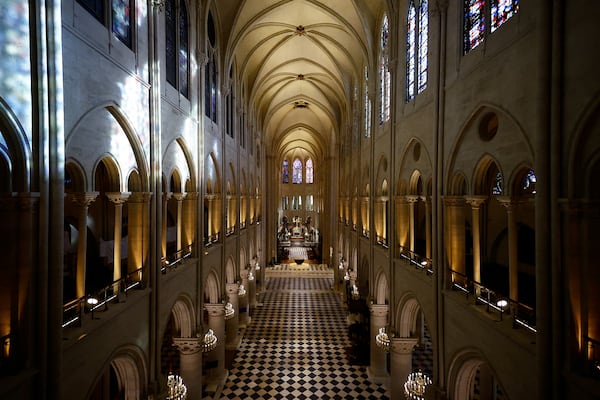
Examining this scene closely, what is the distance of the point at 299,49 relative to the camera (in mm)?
23359

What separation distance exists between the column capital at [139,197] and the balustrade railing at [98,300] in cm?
Answer: 168

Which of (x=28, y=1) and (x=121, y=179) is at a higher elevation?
(x=28, y=1)

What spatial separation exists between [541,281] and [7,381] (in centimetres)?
740

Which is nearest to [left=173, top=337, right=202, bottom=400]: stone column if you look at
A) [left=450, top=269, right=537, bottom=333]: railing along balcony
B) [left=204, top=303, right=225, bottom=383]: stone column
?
[left=204, top=303, right=225, bottom=383]: stone column

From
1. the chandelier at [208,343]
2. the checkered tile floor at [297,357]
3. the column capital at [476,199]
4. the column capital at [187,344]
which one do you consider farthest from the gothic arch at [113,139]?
the checkered tile floor at [297,357]

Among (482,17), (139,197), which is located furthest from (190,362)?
(482,17)

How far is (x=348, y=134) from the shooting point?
25531 mm

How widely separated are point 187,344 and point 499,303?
9935 millimetres

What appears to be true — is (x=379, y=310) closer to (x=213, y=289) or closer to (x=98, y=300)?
(x=213, y=289)

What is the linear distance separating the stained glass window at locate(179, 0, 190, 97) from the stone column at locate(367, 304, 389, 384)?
12158 mm

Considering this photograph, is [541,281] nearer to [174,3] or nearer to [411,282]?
[411,282]

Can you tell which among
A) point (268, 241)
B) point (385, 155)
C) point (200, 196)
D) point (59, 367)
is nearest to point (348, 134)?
point (385, 155)

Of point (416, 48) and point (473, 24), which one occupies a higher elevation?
point (416, 48)

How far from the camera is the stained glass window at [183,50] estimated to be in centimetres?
1156
